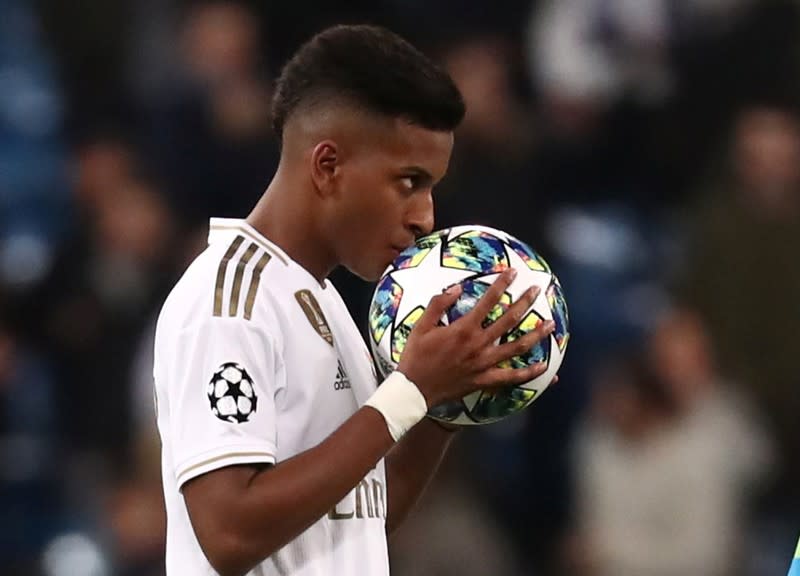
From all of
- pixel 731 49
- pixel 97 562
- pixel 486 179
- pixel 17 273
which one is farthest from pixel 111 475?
pixel 731 49

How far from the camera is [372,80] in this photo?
3.18 meters

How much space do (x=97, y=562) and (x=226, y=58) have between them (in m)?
2.49

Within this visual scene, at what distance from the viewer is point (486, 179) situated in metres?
7.12

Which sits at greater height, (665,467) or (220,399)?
(665,467)

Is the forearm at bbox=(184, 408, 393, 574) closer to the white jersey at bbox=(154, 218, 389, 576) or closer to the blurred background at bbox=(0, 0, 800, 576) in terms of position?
the white jersey at bbox=(154, 218, 389, 576)

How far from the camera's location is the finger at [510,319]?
9.87ft

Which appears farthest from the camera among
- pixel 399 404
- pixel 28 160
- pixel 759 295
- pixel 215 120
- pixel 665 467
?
pixel 28 160

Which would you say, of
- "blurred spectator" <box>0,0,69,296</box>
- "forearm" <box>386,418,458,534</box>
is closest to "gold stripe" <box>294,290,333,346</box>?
"forearm" <box>386,418,458,534</box>

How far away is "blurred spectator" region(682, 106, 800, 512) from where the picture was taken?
23.1 feet

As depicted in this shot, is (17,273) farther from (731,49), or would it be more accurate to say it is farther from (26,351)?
(731,49)

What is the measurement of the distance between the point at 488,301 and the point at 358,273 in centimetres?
37

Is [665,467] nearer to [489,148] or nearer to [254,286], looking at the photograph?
[489,148]

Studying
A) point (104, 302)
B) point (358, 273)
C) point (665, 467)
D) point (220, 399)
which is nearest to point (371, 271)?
point (358, 273)

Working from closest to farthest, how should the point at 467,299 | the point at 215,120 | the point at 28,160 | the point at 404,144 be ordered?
the point at 467,299 < the point at 404,144 < the point at 215,120 < the point at 28,160
